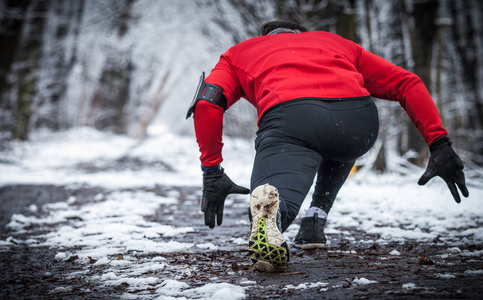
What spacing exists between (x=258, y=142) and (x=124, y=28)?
17180mm

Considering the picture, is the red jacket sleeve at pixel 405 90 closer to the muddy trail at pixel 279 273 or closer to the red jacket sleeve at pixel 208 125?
the muddy trail at pixel 279 273

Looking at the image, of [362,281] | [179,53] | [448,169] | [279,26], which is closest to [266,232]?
[362,281]

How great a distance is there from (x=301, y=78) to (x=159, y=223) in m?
2.33

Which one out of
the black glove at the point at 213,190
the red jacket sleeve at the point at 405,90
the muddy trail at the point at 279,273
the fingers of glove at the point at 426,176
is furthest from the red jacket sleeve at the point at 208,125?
the fingers of glove at the point at 426,176

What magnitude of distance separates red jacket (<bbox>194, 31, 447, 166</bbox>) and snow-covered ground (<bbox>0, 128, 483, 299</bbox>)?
0.78 meters

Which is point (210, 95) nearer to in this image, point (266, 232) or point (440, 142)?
point (266, 232)

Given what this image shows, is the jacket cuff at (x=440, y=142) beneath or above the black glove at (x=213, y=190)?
above

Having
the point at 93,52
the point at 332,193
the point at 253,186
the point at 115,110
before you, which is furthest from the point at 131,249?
the point at 115,110

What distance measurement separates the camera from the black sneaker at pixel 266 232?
80.3 inches

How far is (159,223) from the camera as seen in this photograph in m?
4.02

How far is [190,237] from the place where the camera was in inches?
134

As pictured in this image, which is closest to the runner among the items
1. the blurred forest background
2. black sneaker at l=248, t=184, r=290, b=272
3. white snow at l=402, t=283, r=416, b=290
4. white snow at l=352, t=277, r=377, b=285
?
black sneaker at l=248, t=184, r=290, b=272

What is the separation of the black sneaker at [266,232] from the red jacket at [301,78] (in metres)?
0.45

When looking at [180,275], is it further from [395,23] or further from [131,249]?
[395,23]
